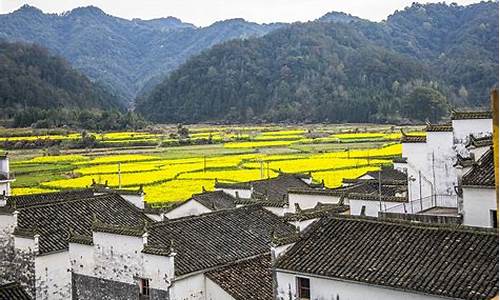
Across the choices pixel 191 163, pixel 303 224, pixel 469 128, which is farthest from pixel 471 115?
pixel 191 163

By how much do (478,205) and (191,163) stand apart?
40.2 m

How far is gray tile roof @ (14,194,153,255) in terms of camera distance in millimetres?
18531

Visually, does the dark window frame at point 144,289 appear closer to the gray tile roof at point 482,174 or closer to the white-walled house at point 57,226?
the white-walled house at point 57,226

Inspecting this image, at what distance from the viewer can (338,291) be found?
12.7 metres

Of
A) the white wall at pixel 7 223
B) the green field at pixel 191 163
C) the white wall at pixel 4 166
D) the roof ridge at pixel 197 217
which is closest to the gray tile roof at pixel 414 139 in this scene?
the roof ridge at pixel 197 217

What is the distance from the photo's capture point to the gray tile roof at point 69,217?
18531 millimetres

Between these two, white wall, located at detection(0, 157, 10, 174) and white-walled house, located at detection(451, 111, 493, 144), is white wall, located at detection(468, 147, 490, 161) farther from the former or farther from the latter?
white wall, located at detection(0, 157, 10, 174)

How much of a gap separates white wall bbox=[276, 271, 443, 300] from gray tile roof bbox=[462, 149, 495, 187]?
3731 mm

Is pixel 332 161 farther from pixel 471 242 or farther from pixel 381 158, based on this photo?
pixel 471 242

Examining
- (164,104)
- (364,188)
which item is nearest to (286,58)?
(164,104)

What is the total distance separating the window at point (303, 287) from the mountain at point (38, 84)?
301ft

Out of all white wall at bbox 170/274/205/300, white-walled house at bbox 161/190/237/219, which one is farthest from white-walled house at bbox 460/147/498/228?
white-walled house at bbox 161/190/237/219

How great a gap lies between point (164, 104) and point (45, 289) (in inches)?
4896

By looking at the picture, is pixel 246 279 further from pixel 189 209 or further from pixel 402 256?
pixel 189 209
